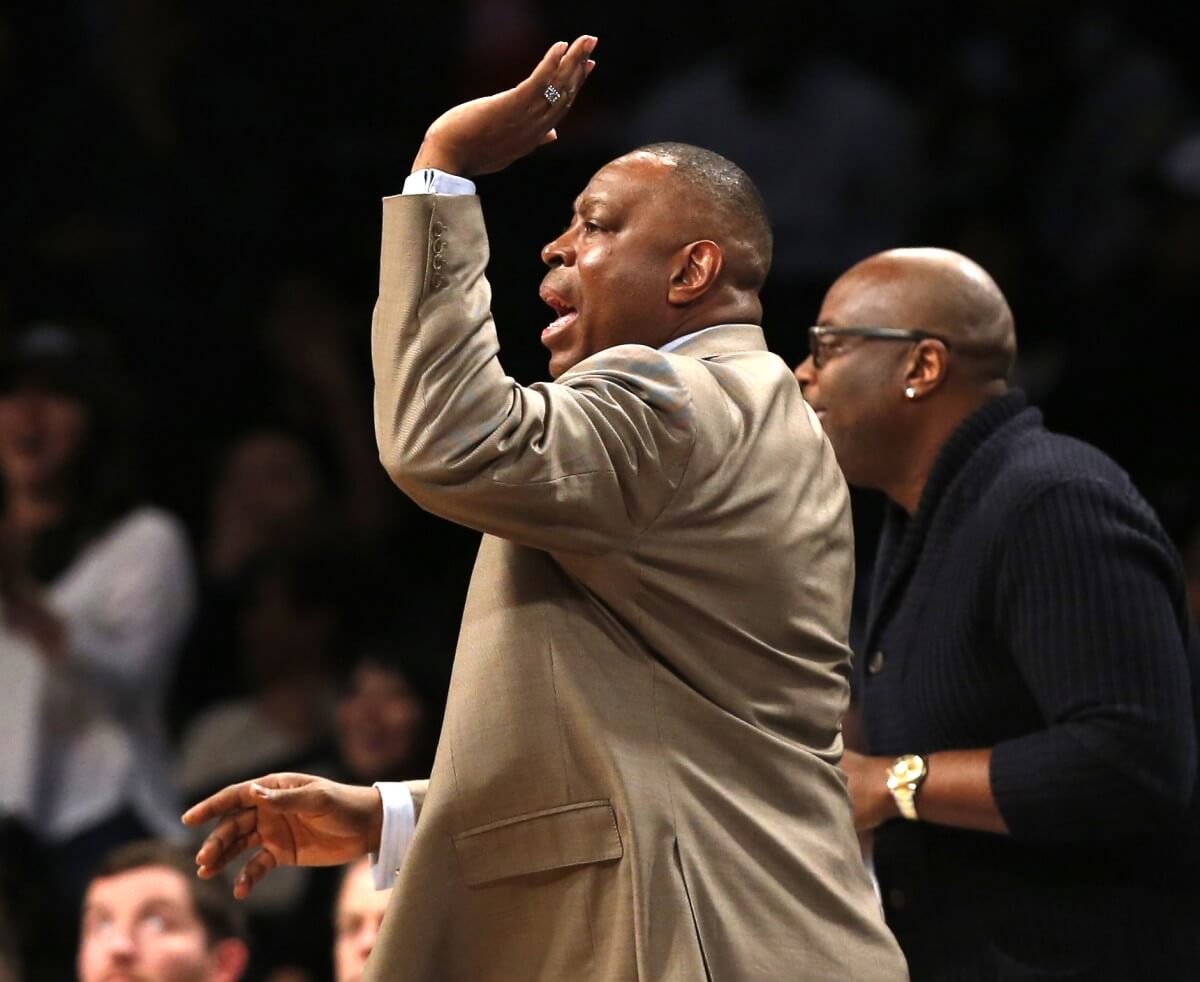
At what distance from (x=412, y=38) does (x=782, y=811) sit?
16.7 feet

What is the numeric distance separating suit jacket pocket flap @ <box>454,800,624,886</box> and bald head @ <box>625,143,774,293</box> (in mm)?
717

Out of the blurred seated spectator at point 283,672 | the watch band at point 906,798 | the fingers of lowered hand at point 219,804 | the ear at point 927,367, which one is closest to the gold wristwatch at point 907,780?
the watch band at point 906,798

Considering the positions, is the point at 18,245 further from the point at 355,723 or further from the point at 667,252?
the point at 667,252

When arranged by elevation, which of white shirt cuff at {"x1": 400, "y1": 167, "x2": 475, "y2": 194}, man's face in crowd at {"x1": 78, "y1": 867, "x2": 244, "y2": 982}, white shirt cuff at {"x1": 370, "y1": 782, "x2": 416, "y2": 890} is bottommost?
man's face in crowd at {"x1": 78, "y1": 867, "x2": 244, "y2": 982}

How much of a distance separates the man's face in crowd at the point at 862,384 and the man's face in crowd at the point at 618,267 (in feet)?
2.70

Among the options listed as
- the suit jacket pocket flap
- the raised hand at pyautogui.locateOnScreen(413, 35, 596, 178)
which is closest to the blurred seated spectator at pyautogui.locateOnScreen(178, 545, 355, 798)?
the suit jacket pocket flap

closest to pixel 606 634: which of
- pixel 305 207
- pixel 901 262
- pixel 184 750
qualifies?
pixel 901 262

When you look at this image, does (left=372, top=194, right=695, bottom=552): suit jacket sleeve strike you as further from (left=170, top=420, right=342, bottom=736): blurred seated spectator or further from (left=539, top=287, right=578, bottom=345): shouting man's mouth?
(left=170, top=420, right=342, bottom=736): blurred seated spectator

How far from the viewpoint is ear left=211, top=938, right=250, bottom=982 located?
4.28m

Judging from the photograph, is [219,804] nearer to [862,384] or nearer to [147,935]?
[862,384]

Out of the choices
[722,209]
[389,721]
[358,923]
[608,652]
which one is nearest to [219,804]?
[608,652]

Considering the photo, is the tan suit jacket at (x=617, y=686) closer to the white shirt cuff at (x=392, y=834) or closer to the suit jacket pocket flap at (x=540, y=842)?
the suit jacket pocket flap at (x=540, y=842)

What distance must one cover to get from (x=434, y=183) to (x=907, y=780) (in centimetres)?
122

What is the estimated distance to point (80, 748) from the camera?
562cm
